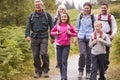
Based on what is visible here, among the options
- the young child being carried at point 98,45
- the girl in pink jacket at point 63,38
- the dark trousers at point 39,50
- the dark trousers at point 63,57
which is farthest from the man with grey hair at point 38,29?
the young child being carried at point 98,45

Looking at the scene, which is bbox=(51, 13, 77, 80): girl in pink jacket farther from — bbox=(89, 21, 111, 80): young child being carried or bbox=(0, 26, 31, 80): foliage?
bbox=(0, 26, 31, 80): foliage

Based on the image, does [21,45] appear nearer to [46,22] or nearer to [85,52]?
[46,22]

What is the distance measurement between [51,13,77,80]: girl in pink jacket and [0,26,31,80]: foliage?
1.27m

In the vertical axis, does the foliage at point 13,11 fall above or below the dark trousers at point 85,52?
above

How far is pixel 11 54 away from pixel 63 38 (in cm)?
166

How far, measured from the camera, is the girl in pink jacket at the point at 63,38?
9.98 meters

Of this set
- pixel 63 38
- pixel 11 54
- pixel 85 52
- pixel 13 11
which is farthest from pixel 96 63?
→ pixel 13 11

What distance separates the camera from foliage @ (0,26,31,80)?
985 centimetres

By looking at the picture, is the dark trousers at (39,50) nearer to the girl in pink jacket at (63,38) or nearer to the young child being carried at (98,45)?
the girl in pink jacket at (63,38)

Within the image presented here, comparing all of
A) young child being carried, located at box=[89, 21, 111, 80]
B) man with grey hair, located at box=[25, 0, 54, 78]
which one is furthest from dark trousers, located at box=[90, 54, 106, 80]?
man with grey hair, located at box=[25, 0, 54, 78]

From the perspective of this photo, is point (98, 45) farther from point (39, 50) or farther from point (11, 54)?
point (11, 54)

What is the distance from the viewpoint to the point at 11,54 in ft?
34.3

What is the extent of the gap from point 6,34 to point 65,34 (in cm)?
320

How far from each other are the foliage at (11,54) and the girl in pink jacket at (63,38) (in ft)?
4.18
